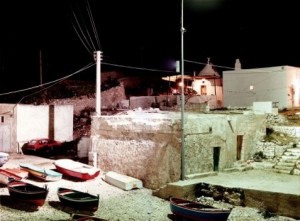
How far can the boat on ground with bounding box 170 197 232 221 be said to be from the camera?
1470 cm

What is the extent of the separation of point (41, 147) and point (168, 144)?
11.8 m

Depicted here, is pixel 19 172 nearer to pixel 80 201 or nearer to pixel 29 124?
pixel 80 201

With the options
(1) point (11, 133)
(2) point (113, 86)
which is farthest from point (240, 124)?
(2) point (113, 86)

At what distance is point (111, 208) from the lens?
17281mm

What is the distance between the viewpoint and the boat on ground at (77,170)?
2061 centimetres

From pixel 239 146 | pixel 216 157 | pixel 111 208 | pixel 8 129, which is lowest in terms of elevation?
pixel 111 208

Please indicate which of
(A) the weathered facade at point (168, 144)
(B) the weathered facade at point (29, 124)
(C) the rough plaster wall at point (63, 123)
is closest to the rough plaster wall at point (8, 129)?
(B) the weathered facade at point (29, 124)

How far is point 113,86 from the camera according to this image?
4288 cm

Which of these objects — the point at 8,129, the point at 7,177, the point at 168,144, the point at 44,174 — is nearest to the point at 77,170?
the point at 44,174

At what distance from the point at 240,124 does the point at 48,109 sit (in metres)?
15.3

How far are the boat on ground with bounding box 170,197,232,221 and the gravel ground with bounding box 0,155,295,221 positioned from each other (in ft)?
2.76

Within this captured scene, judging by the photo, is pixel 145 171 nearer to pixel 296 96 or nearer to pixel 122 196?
pixel 122 196

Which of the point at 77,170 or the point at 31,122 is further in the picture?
the point at 31,122

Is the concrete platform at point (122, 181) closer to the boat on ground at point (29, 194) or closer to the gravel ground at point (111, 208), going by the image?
the gravel ground at point (111, 208)
